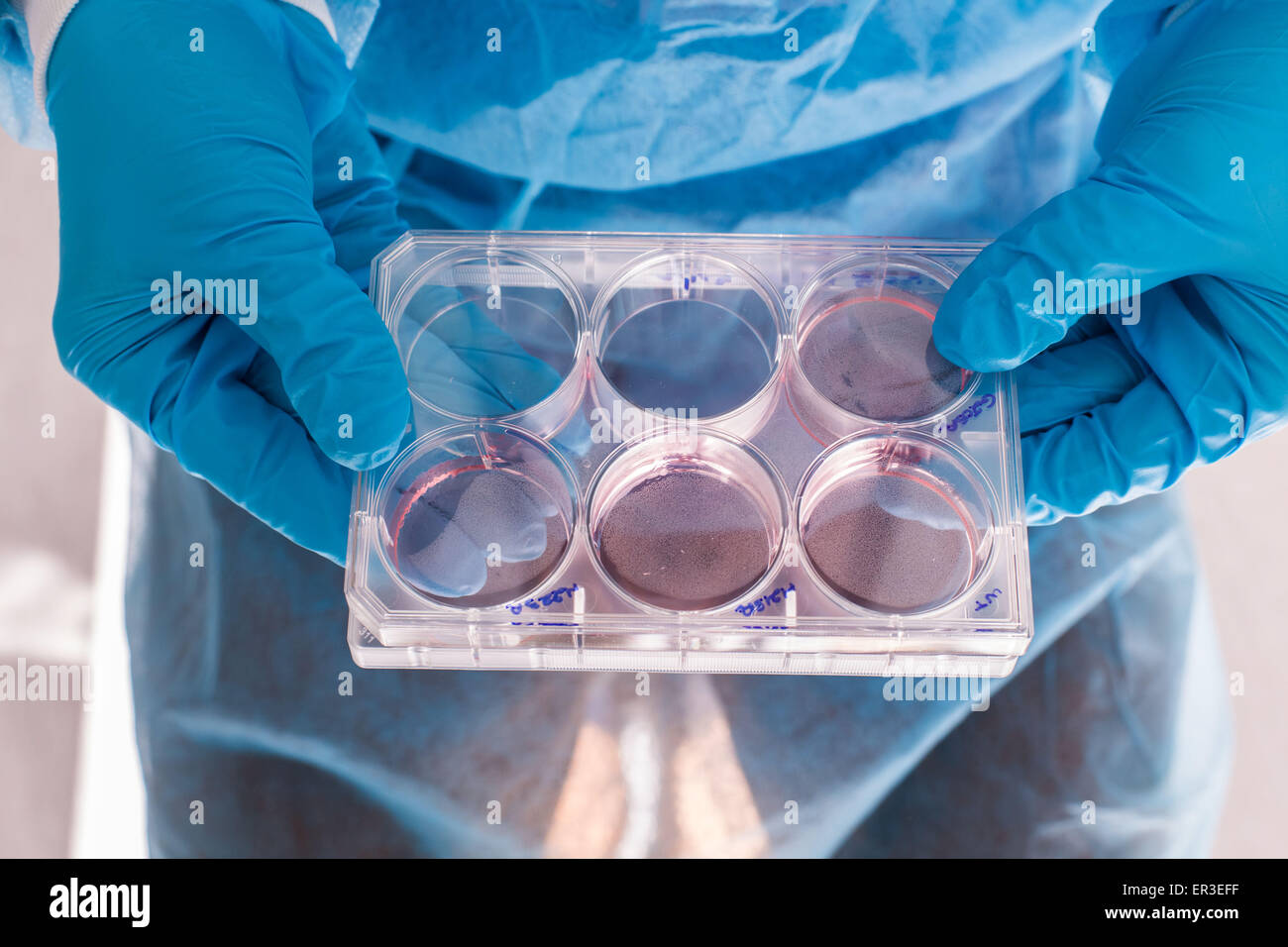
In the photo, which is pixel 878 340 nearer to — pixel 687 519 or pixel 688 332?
pixel 688 332

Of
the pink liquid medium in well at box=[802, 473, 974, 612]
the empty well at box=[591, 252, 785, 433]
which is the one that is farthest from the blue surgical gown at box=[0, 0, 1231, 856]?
the pink liquid medium in well at box=[802, 473, 974, 612]

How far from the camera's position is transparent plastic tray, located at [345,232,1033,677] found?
1351 mm

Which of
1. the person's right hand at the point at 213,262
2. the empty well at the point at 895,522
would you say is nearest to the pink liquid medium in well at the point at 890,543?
the empty well at the point at 895,522

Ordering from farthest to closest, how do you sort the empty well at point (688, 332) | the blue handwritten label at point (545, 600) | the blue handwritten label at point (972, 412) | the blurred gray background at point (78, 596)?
1. the blurred gray background at point (78, 596)
2. the empty well at point (688, 332)
3. the blue handwritten label at point (972, 412)
4. the blue handwritten label at point (545, 600)

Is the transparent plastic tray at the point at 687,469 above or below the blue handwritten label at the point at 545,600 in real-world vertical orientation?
above

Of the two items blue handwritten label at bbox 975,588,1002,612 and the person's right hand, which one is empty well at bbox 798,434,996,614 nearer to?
blue handwritten label at bbox 975,588,1002,612

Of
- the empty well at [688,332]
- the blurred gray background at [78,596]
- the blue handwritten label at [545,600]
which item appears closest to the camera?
the blue handwritten label at [545,600]

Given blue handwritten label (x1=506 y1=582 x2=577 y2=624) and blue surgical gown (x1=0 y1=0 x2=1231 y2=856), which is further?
blue surgical gown (x1=0 y1=0 x2=1231 y2=856)

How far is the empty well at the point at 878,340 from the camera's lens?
1507mm

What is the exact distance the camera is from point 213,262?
1.38m

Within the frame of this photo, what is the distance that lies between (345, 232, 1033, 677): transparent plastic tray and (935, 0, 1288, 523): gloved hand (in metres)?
0.13

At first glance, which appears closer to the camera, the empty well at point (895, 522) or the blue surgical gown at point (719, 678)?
the empty well at point (895, 522)

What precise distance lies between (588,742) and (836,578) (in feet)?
1.76

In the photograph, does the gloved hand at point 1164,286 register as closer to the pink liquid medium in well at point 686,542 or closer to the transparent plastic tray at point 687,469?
Result: the transparent plastic tray at point 687,469
